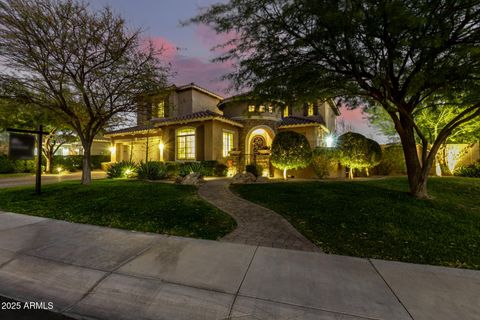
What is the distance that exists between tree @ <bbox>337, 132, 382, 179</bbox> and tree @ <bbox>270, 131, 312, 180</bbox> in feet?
6.78

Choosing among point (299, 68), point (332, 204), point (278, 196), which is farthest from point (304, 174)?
point (299, 68)

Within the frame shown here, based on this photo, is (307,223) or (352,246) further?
(307,223)

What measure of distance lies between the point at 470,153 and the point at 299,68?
14.6 m

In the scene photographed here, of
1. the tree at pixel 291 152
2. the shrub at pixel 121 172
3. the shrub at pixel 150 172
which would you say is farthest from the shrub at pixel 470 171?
the shrub at pixel 121 172

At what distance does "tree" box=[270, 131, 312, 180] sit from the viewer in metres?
12.1

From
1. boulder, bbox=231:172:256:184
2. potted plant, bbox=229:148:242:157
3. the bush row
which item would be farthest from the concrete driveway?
boulder, bbox=231:172:256:184

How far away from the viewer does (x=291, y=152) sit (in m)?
12.1

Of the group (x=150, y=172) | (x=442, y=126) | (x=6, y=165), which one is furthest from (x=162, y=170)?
(x=442, y=126)

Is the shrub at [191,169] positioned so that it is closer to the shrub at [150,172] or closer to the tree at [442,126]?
the shrub at [150,172]

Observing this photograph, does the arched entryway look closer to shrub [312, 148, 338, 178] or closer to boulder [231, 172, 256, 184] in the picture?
shrub [312, 148, 338, 178]

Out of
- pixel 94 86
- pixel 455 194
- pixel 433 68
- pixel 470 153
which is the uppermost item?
pixel 94 86

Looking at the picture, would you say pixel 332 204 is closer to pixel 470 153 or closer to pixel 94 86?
pixel 94 86

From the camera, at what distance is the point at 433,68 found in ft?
19.1

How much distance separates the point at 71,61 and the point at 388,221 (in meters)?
12.3
